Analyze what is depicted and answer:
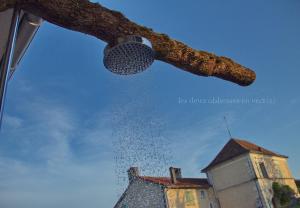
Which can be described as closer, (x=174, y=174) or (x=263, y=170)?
(x=263, y=170)

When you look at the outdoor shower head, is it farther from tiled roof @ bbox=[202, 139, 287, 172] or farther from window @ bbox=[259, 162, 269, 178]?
window @ bbox=[259, 162, 269, 178]

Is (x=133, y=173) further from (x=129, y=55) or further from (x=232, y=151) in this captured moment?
(x=129, y=55)

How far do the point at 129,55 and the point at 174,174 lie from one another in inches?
964

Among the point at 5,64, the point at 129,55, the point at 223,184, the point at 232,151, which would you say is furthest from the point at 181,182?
the point at 5,64

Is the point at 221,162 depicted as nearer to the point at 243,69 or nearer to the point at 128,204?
the point at 128,204

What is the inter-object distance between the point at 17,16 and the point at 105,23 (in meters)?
0.51

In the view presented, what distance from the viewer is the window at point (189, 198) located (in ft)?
77.3

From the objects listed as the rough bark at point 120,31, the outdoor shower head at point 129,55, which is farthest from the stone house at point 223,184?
the outdoor shower head at point 129,55

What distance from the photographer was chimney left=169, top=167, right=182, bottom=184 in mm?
24938

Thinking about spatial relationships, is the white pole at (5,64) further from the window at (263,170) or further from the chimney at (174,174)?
the window at (263,170)

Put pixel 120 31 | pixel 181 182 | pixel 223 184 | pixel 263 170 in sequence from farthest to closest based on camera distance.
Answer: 1. pixel 223 184
2. pixel 181 182
3. pixel 263 170
4. pixel 120 31

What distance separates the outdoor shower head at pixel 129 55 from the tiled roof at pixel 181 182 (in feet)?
72.9

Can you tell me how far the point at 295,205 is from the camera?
22812mm

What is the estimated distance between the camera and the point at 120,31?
180 centimetres
